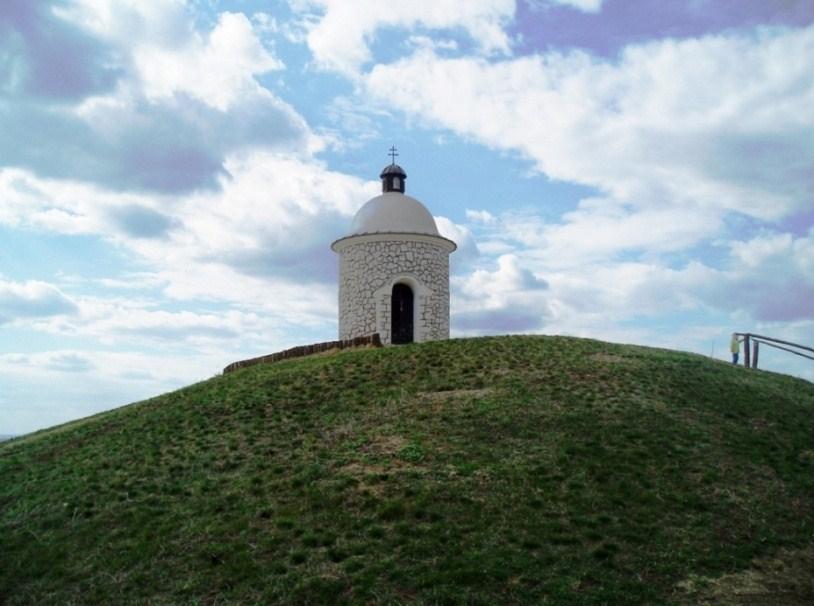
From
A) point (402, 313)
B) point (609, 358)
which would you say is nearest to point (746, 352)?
point (609, 358)

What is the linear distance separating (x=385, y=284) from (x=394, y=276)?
0.49 m

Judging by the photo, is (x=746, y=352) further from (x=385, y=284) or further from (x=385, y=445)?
(x=385, y=445)

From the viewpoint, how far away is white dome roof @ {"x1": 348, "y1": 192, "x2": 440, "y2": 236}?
2936 cm

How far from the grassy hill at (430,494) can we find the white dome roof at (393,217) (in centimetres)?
1084

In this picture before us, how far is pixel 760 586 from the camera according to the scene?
9398 millimetres

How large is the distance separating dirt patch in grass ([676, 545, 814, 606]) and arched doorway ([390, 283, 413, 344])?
65.7 ft

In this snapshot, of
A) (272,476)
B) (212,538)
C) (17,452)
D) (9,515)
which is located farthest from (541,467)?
(17,452)

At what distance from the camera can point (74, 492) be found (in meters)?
13.6

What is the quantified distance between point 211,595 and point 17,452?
1212cm

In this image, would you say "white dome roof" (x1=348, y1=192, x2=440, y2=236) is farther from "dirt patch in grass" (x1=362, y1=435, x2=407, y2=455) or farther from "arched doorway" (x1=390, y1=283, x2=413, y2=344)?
"dirt patch in grass" (x1=362, y1=435, x2=407, y2=455)

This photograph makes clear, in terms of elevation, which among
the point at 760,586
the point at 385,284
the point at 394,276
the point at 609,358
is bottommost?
the point at 760,586

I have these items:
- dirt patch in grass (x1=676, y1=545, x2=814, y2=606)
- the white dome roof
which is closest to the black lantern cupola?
the white dome roof

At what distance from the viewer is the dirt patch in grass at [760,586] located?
29.3ft

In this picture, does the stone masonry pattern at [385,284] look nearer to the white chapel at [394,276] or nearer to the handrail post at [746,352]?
the white chapel at [394,276]
